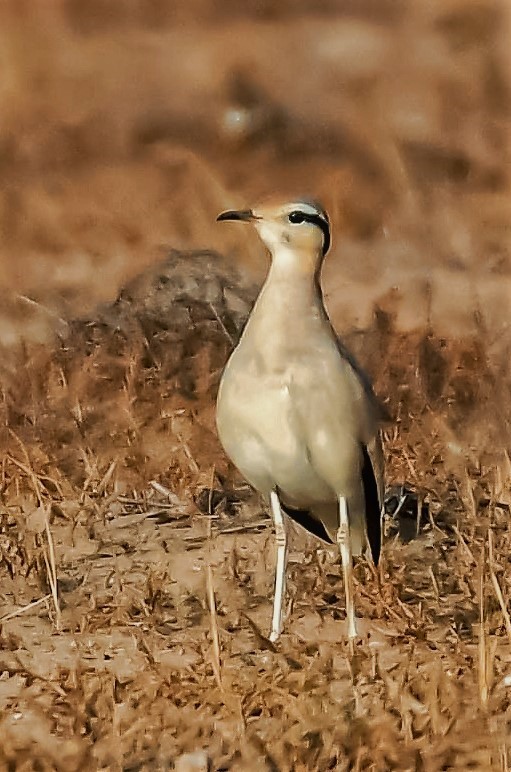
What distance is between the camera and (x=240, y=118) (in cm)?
954

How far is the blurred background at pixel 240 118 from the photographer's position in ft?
26.0

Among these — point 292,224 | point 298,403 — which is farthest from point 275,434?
point 292,224

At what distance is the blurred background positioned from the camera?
7926 millimetres

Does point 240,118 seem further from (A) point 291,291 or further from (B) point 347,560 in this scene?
(B) point 347,560

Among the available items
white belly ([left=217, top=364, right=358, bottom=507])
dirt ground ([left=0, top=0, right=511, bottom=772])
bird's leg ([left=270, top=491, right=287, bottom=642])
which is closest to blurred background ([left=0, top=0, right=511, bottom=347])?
dirt ground ([left=0, top=0, right=511, bottom=772])

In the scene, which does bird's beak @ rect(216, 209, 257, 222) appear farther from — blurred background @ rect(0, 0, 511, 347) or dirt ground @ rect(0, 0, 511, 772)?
blurred background @ rect(0, 0, 511, 347)

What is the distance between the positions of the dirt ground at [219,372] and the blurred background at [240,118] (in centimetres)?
2

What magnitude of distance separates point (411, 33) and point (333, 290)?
4.35m

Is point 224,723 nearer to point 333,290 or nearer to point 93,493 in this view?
point 93,493

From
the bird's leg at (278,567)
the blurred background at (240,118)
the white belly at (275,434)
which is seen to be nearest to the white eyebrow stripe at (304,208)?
the white belly at (275,434)

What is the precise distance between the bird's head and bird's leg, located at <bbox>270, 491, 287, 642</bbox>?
1.64 feet

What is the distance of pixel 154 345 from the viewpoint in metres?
4.82

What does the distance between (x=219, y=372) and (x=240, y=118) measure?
5.08m

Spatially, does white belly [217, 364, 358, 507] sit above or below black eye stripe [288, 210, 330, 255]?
below
